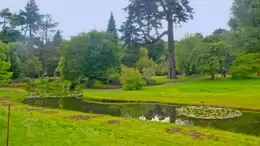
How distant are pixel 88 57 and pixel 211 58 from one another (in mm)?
17530

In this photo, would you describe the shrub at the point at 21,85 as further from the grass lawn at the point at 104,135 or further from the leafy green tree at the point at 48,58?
the grass lawn at the point at 104,135

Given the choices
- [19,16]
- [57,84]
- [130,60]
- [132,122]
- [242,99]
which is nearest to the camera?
[132,122]

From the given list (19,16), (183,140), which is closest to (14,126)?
(183,140)

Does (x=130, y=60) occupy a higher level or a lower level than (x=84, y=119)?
higher

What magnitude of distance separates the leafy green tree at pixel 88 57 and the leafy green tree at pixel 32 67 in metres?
8.28

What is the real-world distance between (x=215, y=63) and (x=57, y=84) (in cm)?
2228

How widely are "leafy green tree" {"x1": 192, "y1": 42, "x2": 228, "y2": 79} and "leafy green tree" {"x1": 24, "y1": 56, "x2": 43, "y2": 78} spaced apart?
2609cm

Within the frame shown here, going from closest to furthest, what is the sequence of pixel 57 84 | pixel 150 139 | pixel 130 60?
pixel 150 139 → pixel 57 84 → pixel 130 60

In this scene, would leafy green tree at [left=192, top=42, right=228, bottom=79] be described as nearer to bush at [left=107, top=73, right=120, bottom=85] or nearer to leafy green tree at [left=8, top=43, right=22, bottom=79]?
bush at [left=107, top=73, right=120, bottom=85]

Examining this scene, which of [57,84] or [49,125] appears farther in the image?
[57,84]

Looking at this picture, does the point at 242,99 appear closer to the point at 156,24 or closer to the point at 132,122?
the point at 132,122

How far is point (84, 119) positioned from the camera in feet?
51.8

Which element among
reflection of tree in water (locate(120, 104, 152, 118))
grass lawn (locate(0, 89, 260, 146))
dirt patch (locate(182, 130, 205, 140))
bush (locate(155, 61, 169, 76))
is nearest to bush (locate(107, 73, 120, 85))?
reflection of tree in water (locate(120, 104, 152, 118))

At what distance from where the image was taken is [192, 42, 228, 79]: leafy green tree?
42219 millimetres
